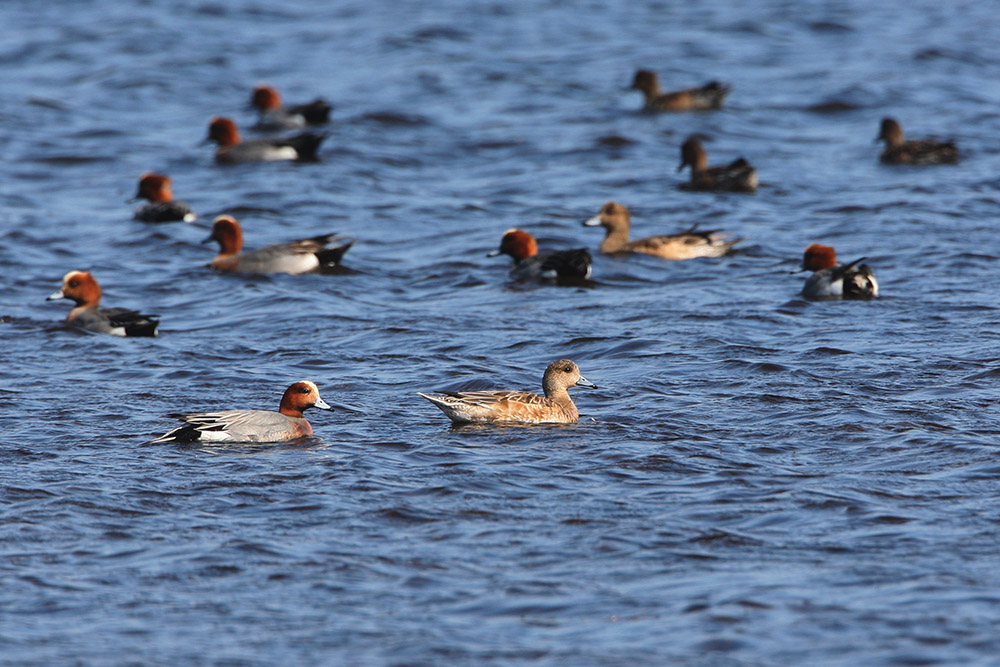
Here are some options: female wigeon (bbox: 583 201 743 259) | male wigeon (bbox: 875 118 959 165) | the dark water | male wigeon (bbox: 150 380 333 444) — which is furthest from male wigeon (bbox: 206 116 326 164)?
male wigeon (bbox: 150 380 333 444)

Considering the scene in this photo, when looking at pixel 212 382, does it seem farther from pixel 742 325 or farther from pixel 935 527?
pixel 935 527

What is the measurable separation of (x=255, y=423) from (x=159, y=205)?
365 inches

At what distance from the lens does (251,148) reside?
22.0 meters

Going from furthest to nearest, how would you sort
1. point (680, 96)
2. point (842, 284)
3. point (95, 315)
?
point (680, 96) → point (842, 284) → point (95, 315)

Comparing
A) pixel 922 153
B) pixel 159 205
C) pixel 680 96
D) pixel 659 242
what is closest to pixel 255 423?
pixel 659 242

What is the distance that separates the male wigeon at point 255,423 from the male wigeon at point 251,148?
12428mm

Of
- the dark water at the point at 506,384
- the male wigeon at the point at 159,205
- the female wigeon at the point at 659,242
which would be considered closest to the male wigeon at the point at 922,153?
the dark water at the point at 506,384

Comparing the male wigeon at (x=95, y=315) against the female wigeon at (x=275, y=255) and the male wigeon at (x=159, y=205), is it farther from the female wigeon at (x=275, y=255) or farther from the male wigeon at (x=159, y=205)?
the male wigeon at (x=159, y=205)

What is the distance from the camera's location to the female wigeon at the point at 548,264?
15172mm

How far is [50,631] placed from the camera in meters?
6.52

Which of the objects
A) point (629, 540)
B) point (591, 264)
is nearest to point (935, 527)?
point (629, 540)

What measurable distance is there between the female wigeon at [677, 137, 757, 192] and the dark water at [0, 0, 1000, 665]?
11.4 inches

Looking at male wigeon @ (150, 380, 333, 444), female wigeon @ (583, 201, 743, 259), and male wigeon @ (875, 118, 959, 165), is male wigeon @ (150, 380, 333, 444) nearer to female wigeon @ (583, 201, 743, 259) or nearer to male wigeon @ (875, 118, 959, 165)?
female wigeon @ (583, 201, 743, 259)

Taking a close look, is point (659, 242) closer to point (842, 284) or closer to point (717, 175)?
point (842, 284)
